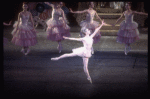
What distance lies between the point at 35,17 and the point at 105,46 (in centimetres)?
771

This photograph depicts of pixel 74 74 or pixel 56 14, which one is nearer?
pixel 74 74

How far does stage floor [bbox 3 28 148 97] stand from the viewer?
17.0 ft

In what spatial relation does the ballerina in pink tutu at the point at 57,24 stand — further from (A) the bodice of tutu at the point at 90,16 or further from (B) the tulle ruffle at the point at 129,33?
(B) the tulle ruffle at the point at 129,33

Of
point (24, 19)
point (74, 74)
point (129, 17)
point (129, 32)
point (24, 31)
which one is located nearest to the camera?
point (74, 74)

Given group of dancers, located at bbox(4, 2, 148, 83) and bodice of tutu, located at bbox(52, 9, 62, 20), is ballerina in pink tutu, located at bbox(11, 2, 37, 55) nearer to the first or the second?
group of dancers, located at bbox(4, 2, 148, 83)

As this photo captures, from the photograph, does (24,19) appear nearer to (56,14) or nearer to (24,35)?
(24,35)

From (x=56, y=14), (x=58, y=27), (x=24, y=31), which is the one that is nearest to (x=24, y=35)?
(x=24, y=31)

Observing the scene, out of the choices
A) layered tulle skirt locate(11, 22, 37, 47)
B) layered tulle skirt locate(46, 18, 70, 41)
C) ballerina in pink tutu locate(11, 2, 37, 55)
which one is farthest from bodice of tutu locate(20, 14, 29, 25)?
layered tulle skirt locate(46, 18, 70, 41)

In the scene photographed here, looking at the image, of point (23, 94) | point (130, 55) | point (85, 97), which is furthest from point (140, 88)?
point (130, 55)

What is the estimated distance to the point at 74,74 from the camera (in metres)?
6.40

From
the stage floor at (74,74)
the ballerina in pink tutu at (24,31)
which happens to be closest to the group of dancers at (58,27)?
the ballerina in pink tutu at (24,31)

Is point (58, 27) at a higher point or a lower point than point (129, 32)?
higher

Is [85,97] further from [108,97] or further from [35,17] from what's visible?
[35,17]

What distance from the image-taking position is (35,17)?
16391mm
